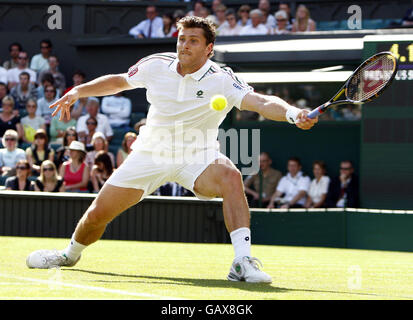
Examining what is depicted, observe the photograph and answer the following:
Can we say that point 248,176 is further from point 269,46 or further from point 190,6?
point 190,6

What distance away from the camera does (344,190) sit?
12875 mm

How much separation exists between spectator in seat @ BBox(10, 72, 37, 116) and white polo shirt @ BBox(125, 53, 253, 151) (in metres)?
9.75

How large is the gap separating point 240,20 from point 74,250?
1000cm

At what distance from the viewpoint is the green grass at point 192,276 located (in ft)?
18.0

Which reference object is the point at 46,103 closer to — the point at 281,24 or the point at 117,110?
the point at 117,110

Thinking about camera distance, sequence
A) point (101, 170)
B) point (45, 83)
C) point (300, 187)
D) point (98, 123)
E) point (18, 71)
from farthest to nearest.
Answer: point (18, 71) < point (45, 83) < point (98, 123) < point (300, 187) < point (101, 170)

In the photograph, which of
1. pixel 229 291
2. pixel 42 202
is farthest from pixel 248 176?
pixel 229 291

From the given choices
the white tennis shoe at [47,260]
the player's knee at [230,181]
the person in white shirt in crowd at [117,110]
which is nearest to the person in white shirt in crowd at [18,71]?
the person in white shirt in crowd at [117,110]

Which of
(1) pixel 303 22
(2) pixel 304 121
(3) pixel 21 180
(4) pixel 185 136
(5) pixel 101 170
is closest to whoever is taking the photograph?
(2) pixel 304 121

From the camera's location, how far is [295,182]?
1338 cm

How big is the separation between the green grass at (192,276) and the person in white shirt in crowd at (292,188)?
3.34 m

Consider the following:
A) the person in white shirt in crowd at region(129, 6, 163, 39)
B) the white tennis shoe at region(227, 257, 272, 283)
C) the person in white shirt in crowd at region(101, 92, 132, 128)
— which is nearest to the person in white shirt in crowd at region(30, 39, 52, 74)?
the person in white shirt in crowd at region(129, 6, 163, 39)

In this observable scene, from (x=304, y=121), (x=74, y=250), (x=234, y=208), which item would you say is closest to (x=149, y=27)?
(x=74, y=250)

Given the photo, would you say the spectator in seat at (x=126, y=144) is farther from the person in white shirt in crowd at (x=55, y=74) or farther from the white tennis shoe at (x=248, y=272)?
the white tennis shoe at (x=248, y=272)
